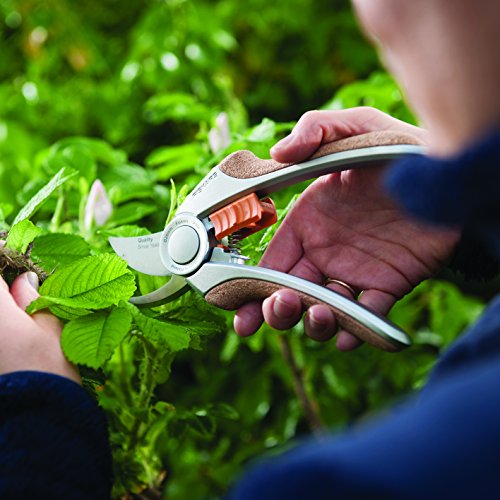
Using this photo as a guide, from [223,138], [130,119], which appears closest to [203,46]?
[130,119]

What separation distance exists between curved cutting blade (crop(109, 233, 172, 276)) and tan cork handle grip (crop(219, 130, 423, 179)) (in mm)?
124

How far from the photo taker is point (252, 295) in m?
0.86

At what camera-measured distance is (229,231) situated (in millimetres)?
878

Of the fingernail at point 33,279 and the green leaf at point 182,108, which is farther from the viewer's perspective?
the green leaf at point 182,108

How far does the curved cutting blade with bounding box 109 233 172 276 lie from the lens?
0.91m

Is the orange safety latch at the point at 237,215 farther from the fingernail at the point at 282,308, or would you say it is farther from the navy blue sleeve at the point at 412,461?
the navy blue sleeve at the point at 412,461

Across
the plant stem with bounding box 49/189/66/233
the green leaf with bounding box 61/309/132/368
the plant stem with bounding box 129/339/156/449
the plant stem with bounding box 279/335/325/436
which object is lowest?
the plant stem with bounding box 279/335/325/436

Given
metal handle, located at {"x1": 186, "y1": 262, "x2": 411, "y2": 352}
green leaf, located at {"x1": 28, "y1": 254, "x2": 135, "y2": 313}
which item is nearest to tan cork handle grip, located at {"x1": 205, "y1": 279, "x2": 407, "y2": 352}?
metal handle, located at {"x1": 186, "y1": 262, "x2": 411, "y2": 352}

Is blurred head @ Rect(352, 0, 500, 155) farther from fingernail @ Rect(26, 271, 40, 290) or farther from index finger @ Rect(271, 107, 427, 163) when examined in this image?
fingernail @ Rect(26, 271, 40, 290)

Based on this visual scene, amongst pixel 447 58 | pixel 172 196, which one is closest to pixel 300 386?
pixel 172 196

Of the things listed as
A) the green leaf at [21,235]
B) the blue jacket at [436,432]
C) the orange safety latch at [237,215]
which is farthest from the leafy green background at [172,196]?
the blue jacket at [436,432]

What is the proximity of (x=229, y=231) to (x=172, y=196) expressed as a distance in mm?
130

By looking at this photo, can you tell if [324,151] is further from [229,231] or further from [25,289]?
[25,289]

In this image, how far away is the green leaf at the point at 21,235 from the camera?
0.84 metres
